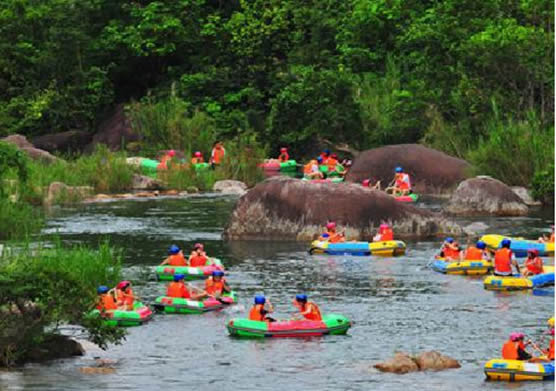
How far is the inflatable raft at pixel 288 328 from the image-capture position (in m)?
29.6

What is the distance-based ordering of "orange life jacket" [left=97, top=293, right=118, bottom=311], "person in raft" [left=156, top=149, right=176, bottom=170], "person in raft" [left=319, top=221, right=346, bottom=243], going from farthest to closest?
"person in raft" [left=156, top=149, right=176, bottom=170] → "person in raft" [left=319, top=221, right=346, bottom=243] → "orange life jacket" [left=97, top=293, right=118, bottom=311]

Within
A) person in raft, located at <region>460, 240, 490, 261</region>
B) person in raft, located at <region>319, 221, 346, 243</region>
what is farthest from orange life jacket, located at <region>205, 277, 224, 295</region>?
person in raft, located at <region>319, 221, 346, 243</region>

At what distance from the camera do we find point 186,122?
203 ft

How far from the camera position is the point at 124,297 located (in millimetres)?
30609

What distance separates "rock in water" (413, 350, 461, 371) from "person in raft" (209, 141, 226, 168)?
103 ft

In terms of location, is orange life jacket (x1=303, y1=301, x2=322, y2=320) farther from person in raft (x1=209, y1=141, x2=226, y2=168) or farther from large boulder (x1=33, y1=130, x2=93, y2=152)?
large boulder (x1=33, y1=130, x2=93, y2=152)

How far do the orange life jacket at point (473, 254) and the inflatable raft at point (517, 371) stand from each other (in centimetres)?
1211

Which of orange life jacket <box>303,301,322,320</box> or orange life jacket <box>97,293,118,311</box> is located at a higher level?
orange life jacket <box>97,293,118,311</box>

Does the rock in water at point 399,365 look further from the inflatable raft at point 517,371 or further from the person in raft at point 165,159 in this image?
the person in raft at point 165,159

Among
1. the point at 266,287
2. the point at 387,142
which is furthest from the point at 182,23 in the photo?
the point at 266,287

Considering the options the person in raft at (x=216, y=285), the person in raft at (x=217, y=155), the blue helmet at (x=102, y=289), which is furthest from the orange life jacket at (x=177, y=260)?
the person in raft at (x=217, y=155)

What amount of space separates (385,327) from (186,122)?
32280 millimetres

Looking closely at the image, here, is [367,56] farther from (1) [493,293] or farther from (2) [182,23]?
(1) [493,293]

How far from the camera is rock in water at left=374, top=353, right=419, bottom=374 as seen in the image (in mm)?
26406
